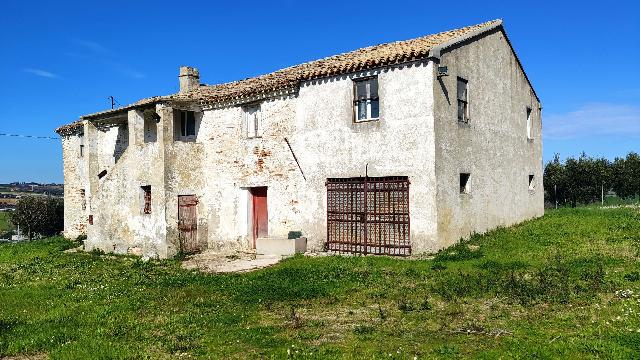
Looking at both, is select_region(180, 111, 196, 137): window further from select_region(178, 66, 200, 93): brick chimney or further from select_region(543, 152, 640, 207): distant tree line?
select_region(543, 152, 640, 207): distant tree line

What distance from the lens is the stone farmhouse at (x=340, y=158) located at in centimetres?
1524

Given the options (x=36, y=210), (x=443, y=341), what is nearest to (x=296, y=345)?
(x=443, y=341)

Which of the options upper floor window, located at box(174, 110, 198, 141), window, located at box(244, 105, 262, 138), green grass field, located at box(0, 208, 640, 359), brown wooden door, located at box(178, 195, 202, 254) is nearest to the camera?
green grass field, located at box(0, 208, 640, 359)

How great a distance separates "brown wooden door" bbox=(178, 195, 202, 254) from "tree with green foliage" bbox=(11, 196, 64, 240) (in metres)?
19.7

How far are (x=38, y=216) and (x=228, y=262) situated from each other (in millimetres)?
23052

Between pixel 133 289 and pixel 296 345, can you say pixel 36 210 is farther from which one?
pixel 296 345

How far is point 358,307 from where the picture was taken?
962cm

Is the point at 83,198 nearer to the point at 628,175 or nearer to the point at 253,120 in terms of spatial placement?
the point at 253,120

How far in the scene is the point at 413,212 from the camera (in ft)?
49.5

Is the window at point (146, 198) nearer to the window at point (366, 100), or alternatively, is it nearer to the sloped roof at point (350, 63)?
the sloped roof at point (350, 63)

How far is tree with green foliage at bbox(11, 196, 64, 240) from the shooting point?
33.0 meters

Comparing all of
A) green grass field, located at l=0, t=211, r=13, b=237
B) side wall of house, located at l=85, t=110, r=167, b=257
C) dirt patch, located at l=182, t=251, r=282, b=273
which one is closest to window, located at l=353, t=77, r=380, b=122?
dirt patch, located at l=182, t=251, r=282, b=273

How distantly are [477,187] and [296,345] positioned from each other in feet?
38.8

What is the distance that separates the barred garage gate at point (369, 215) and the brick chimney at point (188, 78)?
12092 mm
